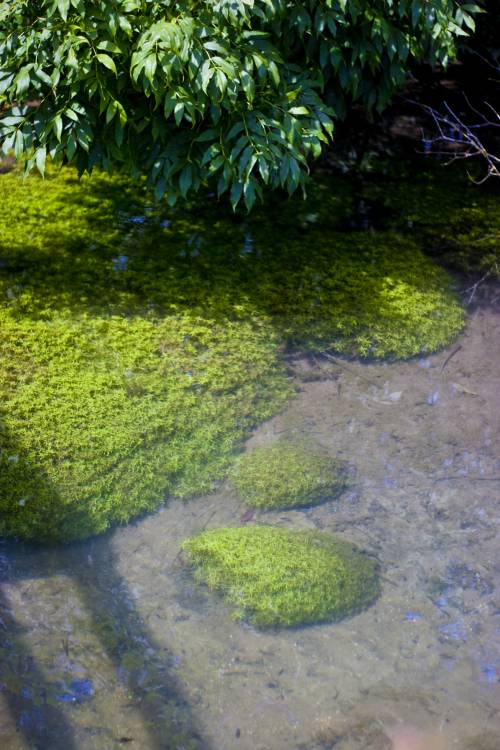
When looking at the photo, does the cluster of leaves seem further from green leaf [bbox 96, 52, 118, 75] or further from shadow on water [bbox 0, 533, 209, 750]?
shadow on water [bbox 0, 533, 209, 750]

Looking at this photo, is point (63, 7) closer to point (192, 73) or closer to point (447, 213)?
point (192, 73)

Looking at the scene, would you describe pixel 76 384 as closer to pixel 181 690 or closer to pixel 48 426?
pixel 48 426

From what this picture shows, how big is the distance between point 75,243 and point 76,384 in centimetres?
145

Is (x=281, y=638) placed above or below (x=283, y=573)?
below

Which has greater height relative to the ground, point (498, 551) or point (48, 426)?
point (48, 426)

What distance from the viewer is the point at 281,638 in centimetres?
271

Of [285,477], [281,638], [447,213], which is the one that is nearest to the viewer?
[281,638]

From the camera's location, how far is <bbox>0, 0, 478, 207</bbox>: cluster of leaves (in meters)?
3.52

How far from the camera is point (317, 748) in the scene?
2338 mm

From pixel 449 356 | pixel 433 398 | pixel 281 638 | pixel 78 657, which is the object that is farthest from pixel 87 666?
pixel 449 356

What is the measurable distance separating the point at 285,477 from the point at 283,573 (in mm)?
534

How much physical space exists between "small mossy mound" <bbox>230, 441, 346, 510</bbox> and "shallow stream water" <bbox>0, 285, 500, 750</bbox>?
6 cm

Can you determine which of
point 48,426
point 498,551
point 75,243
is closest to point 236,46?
point 75,243

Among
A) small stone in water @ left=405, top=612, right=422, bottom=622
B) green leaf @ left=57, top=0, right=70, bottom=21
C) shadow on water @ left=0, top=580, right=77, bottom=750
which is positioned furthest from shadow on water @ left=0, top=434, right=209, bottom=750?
green leaf @ left=57, top=0, right=70, bottom=21
